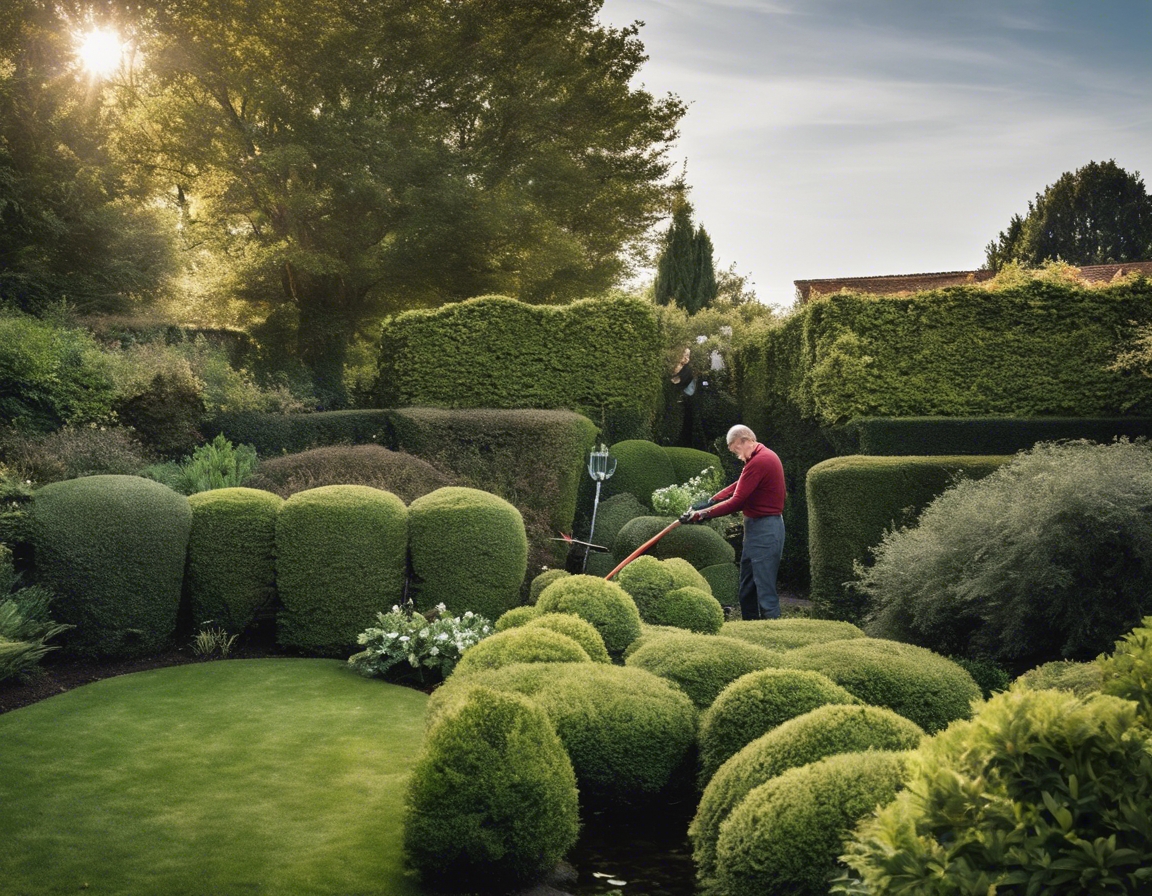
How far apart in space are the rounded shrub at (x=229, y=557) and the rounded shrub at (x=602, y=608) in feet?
10.8

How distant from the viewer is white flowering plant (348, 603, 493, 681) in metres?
7.91

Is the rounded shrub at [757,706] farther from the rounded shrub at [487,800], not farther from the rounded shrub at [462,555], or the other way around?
the rounded shrub at [462,555]

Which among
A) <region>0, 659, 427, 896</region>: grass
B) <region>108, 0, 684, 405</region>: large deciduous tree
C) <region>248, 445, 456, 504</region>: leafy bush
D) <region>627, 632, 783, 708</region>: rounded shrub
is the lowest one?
<region>0, 659, 427, 896</region>: grass

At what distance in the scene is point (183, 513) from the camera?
335 inches

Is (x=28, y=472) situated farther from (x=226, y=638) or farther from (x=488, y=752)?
(x=488, y=752)

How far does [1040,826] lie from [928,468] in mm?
7727

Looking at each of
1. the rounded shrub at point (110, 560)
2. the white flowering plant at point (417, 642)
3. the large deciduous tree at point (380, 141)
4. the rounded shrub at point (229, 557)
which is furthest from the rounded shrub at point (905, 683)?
the large deciduous tree at point (380, 141)

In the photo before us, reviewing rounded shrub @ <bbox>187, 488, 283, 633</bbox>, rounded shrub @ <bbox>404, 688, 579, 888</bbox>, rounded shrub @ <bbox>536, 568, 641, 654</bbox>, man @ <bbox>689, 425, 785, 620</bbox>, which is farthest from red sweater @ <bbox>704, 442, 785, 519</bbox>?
rounded shrub @ <bbox>404, 688, 579, 888</bbox>

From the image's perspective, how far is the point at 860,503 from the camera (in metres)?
9.39

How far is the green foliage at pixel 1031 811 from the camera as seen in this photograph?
1925mm

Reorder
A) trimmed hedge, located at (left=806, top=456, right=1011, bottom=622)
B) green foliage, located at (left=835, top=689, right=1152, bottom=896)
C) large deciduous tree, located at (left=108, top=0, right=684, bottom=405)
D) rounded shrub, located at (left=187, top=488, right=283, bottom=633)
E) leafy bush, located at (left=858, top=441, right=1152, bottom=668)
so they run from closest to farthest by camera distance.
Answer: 1. green foliage, located at (left=835, top=689, right=1152, bottom=896)
2. leafy bush, located at (left=858, top=441, right=1152, bottom=668)
3. rounded shrub, located at (left=187, top=488, right=283, bottom=633)
4. trimmed hedge, located at (left=806, top=456, right=1011, bottom=622)
5. large deciduous tree, located at (left=108, top=0, right=684, bottom=405)

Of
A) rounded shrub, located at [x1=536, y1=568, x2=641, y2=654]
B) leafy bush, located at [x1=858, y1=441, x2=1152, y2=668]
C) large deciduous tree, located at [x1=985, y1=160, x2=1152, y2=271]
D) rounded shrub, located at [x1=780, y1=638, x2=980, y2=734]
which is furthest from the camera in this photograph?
large deciduous tree, located at [x1=985, y1=160, x2=1152, y2=271]

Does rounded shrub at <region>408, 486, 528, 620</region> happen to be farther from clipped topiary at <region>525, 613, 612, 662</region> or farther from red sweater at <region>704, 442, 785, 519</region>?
clipped topiary at <region>525, 613, 612, 662</region>

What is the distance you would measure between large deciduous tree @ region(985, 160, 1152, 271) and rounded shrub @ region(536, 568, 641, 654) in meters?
35.1
